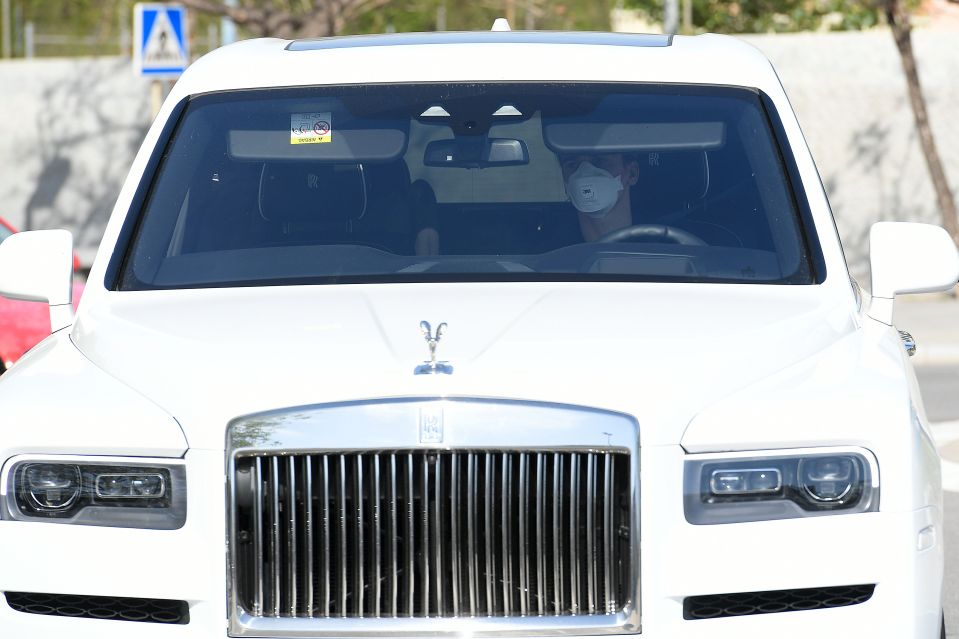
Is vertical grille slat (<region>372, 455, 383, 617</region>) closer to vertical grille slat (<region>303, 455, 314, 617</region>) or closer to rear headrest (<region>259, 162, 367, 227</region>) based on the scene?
vertical grille slat (<region>303, 455, 314, 617</region>)

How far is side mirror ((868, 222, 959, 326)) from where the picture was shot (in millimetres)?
4316

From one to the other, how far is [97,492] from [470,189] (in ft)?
5.02

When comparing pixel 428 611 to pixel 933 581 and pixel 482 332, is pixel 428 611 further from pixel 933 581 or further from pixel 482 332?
pixel 933 581

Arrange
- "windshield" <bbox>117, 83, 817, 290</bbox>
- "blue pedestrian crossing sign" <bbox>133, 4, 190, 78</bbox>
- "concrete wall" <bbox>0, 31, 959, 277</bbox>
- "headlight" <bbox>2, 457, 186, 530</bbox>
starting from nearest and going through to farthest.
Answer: "headlight" <bbox>2, 457, 186, 530</bbox> → "windshield" <bbox>117, 83, 817, 290</bbox> → "blue pedestrian crossing sign" <bbox>133, 4, 190, 78</bbox> → "concrete wall" <bbox>0, 31, 959, 277</bbox>

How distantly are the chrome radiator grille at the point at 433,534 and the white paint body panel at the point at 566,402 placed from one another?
8 cm

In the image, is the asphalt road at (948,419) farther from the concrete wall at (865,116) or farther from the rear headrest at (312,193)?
the concrete wall at (865,116)

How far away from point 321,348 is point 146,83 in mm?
18769

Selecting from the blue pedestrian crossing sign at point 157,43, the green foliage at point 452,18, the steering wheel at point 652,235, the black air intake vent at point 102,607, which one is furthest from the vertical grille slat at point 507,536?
the green foliage at point 452,18

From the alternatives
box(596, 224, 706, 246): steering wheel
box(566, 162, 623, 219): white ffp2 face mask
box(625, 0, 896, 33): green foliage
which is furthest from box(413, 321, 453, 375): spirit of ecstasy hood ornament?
box(625, 0, 896, 33): green foliage

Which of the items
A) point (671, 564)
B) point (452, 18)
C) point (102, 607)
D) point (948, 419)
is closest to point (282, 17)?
point (948, 419)

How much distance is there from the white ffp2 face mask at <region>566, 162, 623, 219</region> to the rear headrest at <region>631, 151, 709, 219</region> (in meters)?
0.06

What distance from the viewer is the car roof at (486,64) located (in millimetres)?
4711

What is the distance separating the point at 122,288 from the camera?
13.9 feet

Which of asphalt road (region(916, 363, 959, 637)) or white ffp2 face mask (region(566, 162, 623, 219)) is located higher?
white ffp2 face mask (region(566, 162, 623, 219))
